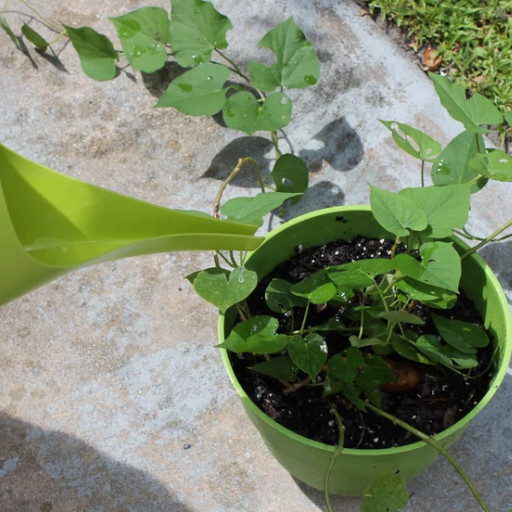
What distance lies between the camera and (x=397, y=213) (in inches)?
34.6

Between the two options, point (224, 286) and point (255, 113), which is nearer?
point (224, 286)

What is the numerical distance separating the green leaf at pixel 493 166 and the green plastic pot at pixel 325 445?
121 mm

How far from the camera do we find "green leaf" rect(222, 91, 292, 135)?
1.28 metres

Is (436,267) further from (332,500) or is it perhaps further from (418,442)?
(332,500)

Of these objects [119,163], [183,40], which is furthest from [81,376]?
[183,40]

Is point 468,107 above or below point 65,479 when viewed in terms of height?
above

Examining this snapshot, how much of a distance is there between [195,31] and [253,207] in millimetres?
680

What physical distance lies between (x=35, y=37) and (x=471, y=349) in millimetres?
1198

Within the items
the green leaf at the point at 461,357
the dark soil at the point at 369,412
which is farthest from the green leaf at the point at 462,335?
the dark soil at the point at 369,412

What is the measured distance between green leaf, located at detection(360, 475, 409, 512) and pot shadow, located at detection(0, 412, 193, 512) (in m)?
0.53

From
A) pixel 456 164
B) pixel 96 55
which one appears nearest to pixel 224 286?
pixel 456 164

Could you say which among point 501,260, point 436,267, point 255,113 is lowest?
point 501,260

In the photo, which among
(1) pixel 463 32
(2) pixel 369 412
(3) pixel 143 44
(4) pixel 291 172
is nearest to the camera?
(2) pixel 369 412

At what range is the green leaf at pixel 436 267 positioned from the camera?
826mm
